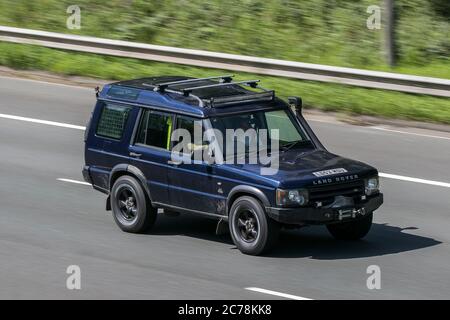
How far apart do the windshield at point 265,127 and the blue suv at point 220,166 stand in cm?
1

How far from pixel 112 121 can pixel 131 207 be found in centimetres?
115

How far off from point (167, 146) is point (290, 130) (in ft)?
5.07

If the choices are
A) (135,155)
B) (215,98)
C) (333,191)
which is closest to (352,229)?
(333,191)

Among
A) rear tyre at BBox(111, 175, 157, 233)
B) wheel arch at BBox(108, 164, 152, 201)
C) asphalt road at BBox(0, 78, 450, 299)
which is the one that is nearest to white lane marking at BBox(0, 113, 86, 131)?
asphalt road at BBox(0, 78, 450, 299)

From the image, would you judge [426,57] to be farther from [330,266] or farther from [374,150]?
[330,266]

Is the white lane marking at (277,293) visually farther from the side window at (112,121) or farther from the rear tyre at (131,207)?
the side window at (112,121)

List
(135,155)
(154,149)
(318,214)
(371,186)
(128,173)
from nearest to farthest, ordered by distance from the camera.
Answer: (318,214)
(371,186)
(154,149)
(135,155)
(128,173)

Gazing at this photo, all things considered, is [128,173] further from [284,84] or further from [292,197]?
[284,84]

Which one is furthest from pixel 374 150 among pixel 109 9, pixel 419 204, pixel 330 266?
pixel 109 9

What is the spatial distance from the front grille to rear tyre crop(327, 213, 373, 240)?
1.68 feet

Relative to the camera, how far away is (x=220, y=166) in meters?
12.5

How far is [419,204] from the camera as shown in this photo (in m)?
14.9

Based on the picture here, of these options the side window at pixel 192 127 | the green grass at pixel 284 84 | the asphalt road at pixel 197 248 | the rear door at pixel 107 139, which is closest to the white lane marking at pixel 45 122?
the asphalt road at pixel 197 248
